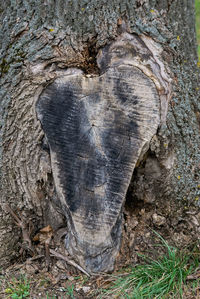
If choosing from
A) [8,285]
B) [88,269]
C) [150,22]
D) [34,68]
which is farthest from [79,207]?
[150,22]

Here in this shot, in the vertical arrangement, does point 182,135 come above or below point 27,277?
above

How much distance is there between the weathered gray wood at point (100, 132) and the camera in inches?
79.0

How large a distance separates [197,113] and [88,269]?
1.37m

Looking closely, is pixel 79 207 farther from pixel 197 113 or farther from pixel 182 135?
pixel 197 113

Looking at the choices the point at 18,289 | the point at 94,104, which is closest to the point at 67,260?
the point at 18,289

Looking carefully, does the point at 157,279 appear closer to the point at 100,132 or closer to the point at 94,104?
the point at 100,132

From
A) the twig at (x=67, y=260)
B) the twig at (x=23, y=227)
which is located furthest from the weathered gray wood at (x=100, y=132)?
the twig at (x=23, y=227)

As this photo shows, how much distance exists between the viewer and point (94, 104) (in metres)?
2.03

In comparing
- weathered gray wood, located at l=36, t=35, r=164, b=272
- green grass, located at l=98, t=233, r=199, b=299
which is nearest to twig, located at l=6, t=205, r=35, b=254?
weathered gray wood, located at l=36, t=35, r=164, b=272

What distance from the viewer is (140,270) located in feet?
7.00

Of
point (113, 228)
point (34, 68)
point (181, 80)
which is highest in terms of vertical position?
point (34, 68)

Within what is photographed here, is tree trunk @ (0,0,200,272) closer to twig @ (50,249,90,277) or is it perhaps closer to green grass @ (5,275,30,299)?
twig @ (50,249,90,277)

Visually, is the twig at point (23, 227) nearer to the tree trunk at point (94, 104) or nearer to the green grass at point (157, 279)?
the tree trunk at point (94, 104)

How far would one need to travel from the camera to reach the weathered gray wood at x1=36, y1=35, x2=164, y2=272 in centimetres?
201
